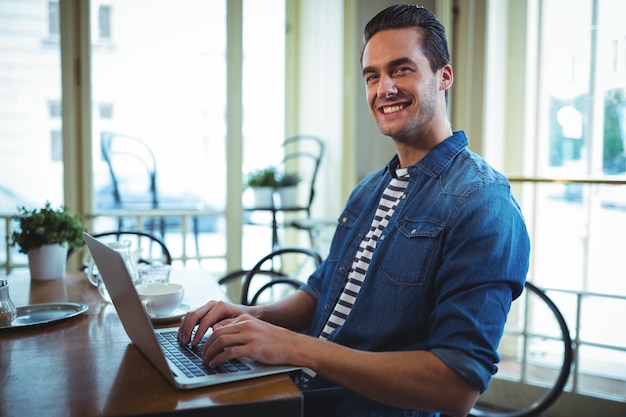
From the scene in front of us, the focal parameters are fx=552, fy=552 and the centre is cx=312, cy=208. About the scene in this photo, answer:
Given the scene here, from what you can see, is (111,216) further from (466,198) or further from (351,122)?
(466,198)

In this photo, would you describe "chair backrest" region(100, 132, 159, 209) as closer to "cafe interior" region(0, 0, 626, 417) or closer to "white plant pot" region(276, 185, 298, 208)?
"cafe interior" region(0, 0, 626, 417)

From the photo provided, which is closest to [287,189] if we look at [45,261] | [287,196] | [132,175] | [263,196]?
[287,196]

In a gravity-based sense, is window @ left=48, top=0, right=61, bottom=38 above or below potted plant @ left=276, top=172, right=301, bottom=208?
above

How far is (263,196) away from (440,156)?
2466mm

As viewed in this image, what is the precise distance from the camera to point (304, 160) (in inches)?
169

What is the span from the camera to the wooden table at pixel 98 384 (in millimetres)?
803

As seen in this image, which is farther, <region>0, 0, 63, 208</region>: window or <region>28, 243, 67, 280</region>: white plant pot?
<region>0, 0, 63, 208</region>: window

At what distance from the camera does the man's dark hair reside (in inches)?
50.6

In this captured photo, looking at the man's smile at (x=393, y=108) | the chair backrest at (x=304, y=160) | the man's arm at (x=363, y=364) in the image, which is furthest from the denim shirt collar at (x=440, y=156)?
the chair backrest at (x=304, y=160)

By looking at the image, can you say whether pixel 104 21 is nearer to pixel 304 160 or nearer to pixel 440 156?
pixel 304 160

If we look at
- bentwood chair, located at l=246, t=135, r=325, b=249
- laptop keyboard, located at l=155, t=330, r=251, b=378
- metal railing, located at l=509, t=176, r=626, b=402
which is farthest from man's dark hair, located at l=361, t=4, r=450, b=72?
bentwood chair, located at l=246, t=135, r=325, b=249

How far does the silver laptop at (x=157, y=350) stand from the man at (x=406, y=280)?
3cm

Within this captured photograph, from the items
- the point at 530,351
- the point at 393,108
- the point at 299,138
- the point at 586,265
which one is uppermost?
the point at 299,138

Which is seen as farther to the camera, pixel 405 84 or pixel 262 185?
pixel 262 185
